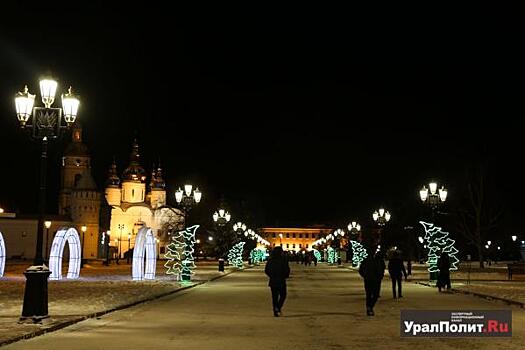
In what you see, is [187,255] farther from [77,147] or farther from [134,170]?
[134,170]

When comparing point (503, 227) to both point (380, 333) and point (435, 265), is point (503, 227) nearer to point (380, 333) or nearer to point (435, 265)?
point (435, 265)

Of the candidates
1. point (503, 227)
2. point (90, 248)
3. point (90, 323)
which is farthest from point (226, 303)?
point (90, 248)

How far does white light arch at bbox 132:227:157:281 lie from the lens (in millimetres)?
40531

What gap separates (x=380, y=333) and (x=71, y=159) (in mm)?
118661

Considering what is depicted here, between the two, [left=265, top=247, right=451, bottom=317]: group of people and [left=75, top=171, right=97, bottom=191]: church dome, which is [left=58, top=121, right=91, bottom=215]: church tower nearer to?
[left=75, top=171, right=97, bottom=191]: church dome

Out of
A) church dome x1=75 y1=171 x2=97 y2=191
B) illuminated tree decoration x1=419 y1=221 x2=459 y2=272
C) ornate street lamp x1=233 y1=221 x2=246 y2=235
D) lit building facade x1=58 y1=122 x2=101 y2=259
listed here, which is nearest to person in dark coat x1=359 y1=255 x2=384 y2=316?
illuminated tree decoration x1=419 y1=221 x2=459 y2=272

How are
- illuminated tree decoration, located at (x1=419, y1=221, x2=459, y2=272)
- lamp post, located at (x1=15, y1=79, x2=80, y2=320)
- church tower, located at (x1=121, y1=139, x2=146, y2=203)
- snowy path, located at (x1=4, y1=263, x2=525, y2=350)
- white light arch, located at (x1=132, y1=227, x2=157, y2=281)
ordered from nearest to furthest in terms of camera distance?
snowy path, located at (x1=4, y1=263, x2=525, y2=350) → lamp post, located at (x1=15, y1=79, x2=80, y2=320) → illuminated tree decoration, located at (x1=419, y1=221, x2=459, y2=272) → white light arch, located at (x1=132, y1=227, x2=157, y2=281) → church tower, located at (x1=121, y1=139, x2=146, y2=203)

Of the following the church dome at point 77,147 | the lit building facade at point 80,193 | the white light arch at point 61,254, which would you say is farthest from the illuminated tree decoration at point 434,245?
the church dome at point 77,147

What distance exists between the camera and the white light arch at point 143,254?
40.5m

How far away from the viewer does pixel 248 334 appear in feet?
48.1

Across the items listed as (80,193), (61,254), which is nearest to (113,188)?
(80,193)

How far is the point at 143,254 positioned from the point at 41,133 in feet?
82.2

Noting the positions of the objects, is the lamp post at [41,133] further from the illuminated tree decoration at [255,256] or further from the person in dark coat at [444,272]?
the illuminated tree decoration at [255,256]

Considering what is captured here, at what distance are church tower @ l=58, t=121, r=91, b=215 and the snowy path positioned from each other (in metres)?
107
